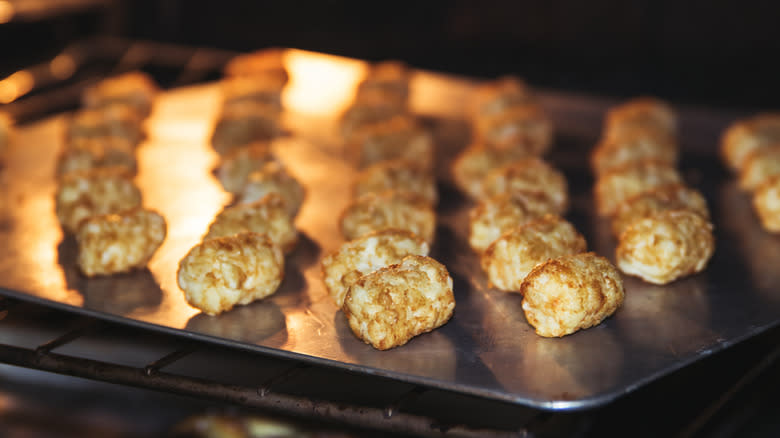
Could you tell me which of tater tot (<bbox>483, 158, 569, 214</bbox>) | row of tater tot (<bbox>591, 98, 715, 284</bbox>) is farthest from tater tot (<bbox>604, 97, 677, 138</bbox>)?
tater tot (<bbox>483, 158, 569, 214</bbox>)

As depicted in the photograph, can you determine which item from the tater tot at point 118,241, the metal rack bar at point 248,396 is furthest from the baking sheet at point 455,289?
the metal rack bar at point 248,396

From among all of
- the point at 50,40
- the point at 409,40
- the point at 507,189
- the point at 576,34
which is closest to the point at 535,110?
the point at 507,189

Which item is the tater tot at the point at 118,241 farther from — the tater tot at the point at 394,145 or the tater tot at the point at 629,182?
the tater tot at the point at 629,182

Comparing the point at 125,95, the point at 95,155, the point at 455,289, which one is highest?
the point at 125,95

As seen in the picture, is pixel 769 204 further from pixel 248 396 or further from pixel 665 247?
pixel 248 396

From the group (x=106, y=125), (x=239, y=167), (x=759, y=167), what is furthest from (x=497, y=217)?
(x=106, y=125)

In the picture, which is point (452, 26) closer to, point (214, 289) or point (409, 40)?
point (409, 40)

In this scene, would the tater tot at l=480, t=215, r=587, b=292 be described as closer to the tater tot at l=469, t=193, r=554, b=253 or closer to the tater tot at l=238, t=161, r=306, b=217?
the tater tot at l=469, t=193, r=554, b=253
